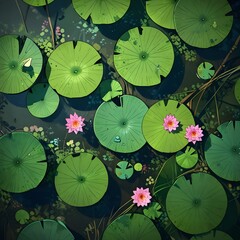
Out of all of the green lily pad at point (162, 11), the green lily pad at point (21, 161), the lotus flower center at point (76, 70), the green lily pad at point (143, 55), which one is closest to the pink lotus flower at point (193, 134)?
the green lily pad at point (143, 55)

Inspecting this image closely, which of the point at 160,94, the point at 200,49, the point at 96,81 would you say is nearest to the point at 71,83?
the point at 96,81

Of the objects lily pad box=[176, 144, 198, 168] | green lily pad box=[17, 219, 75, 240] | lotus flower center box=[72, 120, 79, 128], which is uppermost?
lily pad box=[176, 144, 198, 168]

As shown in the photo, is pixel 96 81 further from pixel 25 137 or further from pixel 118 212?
pixel 118 212

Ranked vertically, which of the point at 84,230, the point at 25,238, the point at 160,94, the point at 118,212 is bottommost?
the point at 25,238

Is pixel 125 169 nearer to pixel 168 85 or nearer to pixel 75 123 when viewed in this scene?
pixel 75 123

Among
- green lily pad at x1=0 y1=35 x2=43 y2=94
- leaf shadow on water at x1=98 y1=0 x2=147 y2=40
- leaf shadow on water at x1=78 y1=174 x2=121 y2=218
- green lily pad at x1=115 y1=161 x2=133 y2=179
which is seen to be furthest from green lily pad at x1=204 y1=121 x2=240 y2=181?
green lily pad at x1=0 y1=35 x2=43 y2=94

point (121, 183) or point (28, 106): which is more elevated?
point (28, 106)

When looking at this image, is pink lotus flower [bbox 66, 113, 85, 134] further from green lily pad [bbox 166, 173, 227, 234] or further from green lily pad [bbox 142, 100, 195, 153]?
green lily pad [bbox 166, 173, 227, 234]
